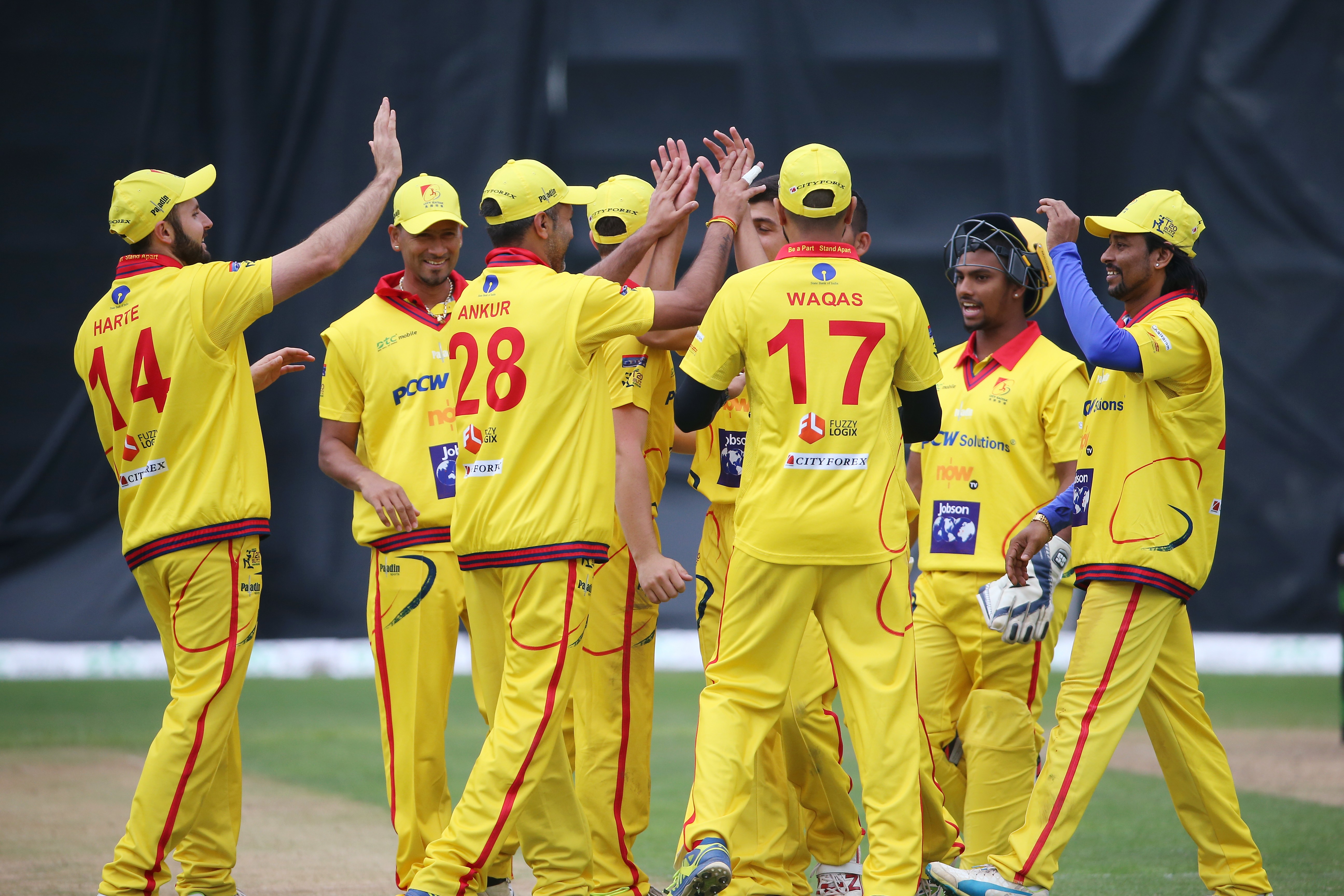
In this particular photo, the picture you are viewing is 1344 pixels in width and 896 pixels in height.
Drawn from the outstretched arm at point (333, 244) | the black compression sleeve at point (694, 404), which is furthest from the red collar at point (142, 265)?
the black compression sleeve at point (694, 404)

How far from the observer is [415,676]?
4367 mm

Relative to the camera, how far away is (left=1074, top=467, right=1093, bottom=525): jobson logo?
425cm

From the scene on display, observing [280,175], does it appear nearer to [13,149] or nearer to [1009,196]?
[13,149]

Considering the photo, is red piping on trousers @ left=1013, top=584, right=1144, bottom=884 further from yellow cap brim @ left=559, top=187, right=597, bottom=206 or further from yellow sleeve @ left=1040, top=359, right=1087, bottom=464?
yellow cap brim @ left=559, top=187, right=597, bottom=206

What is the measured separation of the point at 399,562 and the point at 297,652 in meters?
5.86

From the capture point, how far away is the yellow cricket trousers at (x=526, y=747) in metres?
3.78

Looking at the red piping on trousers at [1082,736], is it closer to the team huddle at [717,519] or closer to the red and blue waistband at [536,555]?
the team huddle at [717,519]

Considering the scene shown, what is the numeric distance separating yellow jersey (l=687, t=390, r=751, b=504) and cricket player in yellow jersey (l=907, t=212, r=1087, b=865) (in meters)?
0.61

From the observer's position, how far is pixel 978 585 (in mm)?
4422

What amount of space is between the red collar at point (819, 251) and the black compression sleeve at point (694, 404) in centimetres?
43

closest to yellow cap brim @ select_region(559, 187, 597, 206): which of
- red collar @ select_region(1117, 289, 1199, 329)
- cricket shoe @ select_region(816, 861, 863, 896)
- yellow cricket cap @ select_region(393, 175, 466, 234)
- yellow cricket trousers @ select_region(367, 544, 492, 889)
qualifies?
yellow cricket cap @ select_region(393, 175, 466, 234)

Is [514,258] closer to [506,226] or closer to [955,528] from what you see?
[506,226]

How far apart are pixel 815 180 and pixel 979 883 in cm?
204

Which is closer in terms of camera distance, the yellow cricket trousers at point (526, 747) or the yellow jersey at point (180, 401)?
the yellow cricket trousers at point (526, 747)
